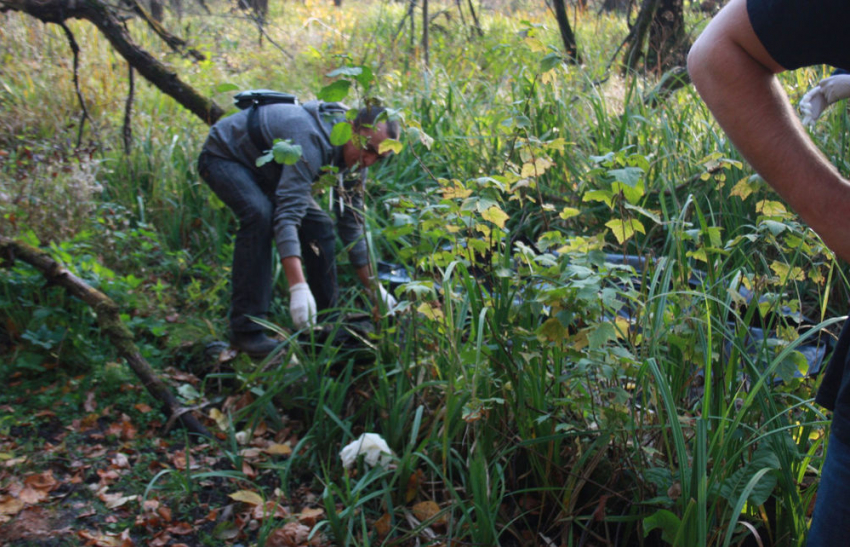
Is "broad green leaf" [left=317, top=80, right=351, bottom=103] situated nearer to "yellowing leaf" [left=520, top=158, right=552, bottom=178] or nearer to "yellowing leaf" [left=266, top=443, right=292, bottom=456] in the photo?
"yellowing leaf" [left=520, top=158, right=552, bottom=178]

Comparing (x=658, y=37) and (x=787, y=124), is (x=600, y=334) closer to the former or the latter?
(x=787, y=124)

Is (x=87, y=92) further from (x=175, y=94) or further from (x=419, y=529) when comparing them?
(x=419, y=529)

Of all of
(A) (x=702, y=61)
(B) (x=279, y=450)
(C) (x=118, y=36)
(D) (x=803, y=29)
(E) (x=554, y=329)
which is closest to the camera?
(D) (x=803, y=29)

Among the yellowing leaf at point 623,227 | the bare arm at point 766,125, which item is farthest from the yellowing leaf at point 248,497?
the bare arm at point 766,125

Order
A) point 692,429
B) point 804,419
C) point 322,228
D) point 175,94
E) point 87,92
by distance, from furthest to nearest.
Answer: point 87,92, point 175,94, point 322,228, point 692,429, point 804,419

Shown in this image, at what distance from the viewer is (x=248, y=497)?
8.93 ft

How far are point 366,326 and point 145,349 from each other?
1170 millimetres

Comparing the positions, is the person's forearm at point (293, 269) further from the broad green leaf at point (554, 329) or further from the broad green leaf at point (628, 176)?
the broad green leaf at point (628, 176)

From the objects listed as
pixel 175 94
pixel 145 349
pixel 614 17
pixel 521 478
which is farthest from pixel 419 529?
pixel 614 17

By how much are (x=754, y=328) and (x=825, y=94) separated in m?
1.44

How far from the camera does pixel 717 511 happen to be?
1.97m

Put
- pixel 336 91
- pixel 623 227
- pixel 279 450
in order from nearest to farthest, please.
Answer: pixel 623 227
pixel 336 91
pixel 279 450

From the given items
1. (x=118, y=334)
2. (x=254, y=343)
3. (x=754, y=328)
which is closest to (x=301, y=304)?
(x=254, y=343)

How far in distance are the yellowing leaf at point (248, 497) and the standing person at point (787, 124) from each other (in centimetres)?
206
